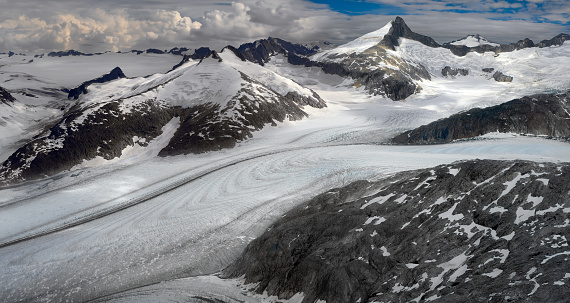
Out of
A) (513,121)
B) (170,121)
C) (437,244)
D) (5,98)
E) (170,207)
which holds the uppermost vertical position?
(5,98)

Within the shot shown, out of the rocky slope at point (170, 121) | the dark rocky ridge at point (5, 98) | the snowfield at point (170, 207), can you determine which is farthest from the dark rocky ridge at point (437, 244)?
the dark rocky ridge at point (5, 98)

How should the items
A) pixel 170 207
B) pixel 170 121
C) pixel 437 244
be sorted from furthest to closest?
1. pixel 170 121
2. pixel 170 207
3. pixel 437 244

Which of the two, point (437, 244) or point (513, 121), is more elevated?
point (513, 121)

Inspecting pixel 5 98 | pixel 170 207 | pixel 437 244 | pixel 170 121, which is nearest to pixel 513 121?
pixel 437 244

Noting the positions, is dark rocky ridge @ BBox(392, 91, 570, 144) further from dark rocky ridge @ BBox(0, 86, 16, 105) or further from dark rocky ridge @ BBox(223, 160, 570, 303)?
dark rocky ridge @ BBox(0, 86, 16, 105)

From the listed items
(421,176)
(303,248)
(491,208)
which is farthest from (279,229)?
(491,208)

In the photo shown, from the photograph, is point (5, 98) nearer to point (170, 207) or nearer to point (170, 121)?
point (170, 121)

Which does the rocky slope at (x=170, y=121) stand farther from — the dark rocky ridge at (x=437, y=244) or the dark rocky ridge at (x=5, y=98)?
the dark rocky ridge at (x=5, y=98)

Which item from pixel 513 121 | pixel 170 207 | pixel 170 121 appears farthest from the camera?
pixel 170 121
